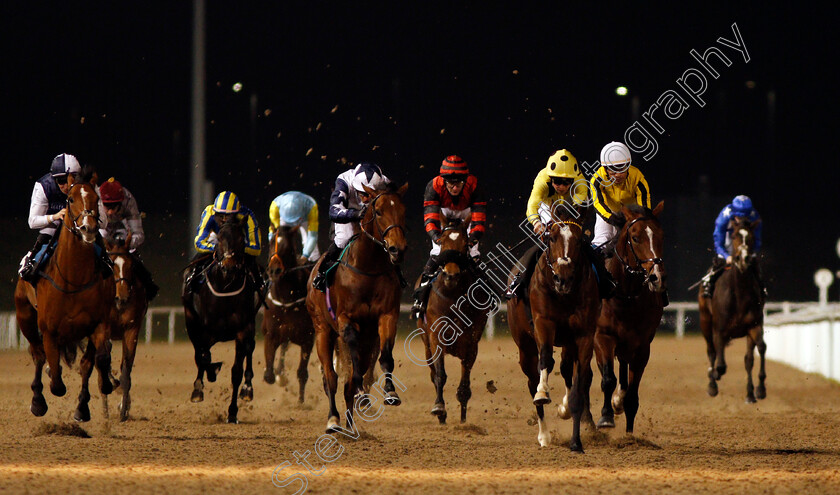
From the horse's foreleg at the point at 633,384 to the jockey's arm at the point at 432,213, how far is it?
198 centimetres

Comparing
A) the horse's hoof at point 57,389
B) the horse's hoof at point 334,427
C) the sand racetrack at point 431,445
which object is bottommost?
the sand racetrack at point 431,445

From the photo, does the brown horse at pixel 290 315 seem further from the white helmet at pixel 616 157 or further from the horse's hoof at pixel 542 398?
the horse's hoof at pixel 542 398

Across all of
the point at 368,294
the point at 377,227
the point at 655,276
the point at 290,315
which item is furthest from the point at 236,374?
the point at 655,276

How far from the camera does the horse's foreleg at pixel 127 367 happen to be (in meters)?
10.8

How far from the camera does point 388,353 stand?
8844mm

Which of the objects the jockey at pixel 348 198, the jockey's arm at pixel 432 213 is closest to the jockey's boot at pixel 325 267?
the jockey at pixel 348 198

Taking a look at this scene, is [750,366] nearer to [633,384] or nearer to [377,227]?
[633,384]

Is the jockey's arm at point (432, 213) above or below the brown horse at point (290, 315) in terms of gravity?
above

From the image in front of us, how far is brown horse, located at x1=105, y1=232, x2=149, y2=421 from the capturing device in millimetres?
10734

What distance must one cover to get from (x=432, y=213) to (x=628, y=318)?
2.00 m

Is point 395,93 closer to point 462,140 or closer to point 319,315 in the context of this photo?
point 462,140

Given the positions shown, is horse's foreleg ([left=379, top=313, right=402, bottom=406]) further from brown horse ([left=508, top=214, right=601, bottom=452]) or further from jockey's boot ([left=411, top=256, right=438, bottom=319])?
jockey's boot ([left=411, top=256, right=438, bottom=319])

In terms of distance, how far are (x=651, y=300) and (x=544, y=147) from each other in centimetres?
2225

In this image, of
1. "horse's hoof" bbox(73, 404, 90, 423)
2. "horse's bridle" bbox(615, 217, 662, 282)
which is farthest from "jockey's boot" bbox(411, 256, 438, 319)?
"horse's hoof" bbox(73, 404, 90, 423)
